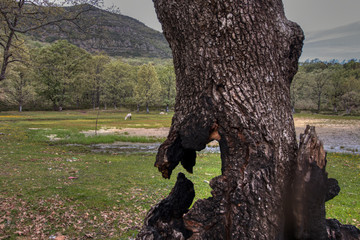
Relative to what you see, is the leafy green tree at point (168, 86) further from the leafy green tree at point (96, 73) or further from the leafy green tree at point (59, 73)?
the leafy green tree at point (59, 73)

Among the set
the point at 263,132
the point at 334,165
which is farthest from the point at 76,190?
the point at 334,165

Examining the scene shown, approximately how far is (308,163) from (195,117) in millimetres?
1243

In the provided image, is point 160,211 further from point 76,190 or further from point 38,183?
point 38,183

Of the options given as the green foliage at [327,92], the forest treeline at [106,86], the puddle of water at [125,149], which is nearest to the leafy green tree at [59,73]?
the forest treeline at [106,86]

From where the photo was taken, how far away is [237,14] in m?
2.42

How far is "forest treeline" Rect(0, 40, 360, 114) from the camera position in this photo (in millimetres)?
65250

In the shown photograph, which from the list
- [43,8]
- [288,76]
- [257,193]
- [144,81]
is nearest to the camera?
[257,193]

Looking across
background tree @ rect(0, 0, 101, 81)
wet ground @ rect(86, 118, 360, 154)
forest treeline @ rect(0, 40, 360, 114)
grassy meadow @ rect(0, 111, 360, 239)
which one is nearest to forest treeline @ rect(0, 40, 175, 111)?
forest treeline @ rect(0, 40, 360, 114)

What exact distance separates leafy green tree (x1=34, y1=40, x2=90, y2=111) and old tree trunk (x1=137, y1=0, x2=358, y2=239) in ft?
228

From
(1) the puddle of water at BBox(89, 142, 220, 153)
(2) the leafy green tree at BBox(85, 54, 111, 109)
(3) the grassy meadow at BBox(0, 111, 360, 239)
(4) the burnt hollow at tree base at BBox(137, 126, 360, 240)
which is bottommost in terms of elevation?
(1) the puddle of water at BBox(89, 142, 220, 153)

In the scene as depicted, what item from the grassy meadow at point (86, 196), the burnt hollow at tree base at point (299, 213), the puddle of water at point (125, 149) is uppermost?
the burnt hollow at tree base at point (299, 213)

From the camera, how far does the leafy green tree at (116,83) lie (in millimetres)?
77688

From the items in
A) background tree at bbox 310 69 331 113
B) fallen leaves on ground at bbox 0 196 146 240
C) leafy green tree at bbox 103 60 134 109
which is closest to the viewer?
fallen leaves on ground at bbox 0 196 146 240

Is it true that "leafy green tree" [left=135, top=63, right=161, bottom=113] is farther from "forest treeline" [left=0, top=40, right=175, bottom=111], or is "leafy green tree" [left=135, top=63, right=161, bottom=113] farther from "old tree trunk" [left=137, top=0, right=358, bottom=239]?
"old tree trunk" [left=137, top=0, right=358, bottom=239]
